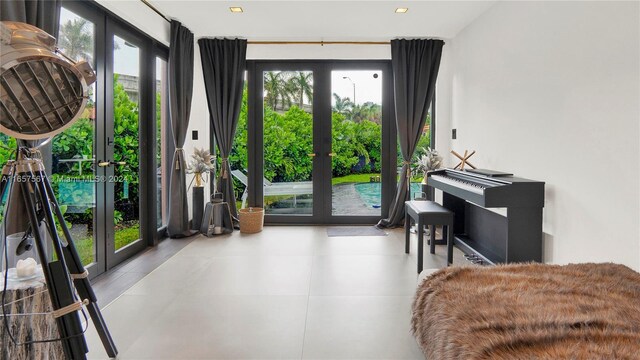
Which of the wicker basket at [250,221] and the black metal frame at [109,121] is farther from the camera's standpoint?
the wicker basket at [250,221]

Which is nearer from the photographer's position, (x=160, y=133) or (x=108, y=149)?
(x=108, y=149)

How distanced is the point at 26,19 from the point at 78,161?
1.12 metres

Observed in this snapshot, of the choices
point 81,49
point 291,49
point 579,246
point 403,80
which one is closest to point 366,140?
point 403,80

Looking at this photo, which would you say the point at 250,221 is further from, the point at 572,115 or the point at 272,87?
the point at 572,115

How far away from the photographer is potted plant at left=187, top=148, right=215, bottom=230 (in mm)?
4273

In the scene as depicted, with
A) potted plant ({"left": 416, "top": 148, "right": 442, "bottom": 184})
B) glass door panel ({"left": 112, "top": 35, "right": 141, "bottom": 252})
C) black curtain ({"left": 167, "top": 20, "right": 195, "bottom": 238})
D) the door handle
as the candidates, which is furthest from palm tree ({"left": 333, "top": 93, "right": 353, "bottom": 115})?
the door handle

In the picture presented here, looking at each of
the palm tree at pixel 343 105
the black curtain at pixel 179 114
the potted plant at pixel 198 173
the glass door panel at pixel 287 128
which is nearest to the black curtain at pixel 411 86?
the palm tree at pixel 343 105

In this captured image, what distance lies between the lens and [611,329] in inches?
45.4

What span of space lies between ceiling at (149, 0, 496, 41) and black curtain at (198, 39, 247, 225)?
160mm

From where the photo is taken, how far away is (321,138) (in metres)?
4.89

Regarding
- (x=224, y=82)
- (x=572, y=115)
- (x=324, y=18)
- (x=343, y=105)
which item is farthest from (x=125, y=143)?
(x=572, y=115)

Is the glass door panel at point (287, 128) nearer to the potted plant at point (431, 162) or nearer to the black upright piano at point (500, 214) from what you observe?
the potted plant at point (431, 162)

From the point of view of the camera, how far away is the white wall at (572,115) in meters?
2.02

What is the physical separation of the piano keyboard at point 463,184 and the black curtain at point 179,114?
2767 millimetres
